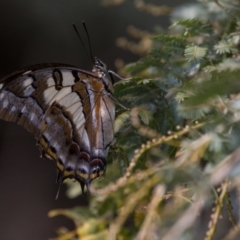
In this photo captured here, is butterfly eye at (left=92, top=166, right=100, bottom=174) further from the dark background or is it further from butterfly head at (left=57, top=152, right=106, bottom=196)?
the dark background

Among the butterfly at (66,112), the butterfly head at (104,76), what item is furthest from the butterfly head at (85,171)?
the butterfly head at (104,76)

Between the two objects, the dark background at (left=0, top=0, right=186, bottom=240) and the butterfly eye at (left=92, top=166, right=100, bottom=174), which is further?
the dark background at (left=0, top=0, right=186, bottom=240)

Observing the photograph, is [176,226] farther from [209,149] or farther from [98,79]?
[98,79]

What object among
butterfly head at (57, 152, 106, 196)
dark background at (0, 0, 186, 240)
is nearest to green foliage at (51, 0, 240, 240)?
butterfly head at (57, 152, 106, 196)

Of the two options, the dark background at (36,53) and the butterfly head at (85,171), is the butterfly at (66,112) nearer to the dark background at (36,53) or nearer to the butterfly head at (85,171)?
the butterfly head at (85,171)

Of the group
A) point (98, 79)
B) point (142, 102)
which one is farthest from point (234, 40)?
point (98, 79)
